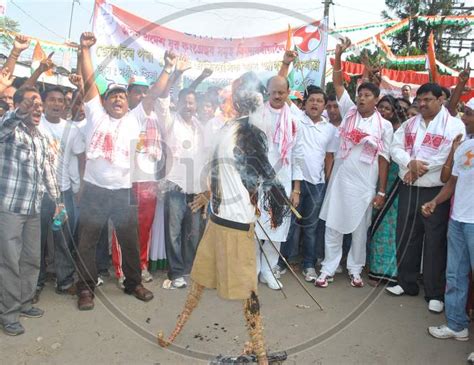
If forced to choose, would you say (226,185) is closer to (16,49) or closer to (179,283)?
(179,283)

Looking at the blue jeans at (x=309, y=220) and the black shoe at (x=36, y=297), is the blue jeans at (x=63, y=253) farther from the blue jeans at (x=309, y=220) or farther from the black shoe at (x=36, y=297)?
the blue jeans at (x=309, y=220)

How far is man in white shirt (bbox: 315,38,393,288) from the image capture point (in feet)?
12.7

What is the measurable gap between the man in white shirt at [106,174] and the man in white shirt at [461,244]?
232 cm

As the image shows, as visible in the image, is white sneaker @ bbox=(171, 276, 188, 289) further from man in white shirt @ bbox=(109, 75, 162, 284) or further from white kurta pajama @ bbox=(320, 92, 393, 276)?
white kurta pajama @ bbox=(320, 92, 393, 276)

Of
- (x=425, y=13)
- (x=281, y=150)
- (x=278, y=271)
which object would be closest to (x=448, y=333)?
(x=278, y=271)

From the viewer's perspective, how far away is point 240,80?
2842 millimetres

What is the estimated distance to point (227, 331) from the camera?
308 cm

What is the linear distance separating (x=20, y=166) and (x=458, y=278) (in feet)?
10.5

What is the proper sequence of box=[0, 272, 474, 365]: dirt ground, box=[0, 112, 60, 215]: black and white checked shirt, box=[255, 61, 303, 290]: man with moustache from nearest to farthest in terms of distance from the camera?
box=[0, 272, 474, 365]: dirt ground < box=[0, 112, 60, 215]: black and white checked shirt < box=[255, 61, 303, 290]: man with moustache

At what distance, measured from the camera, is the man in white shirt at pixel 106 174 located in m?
3.34

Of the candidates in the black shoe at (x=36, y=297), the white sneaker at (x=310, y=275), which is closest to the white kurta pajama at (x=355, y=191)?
the white sneaker at (x=310, y=275)

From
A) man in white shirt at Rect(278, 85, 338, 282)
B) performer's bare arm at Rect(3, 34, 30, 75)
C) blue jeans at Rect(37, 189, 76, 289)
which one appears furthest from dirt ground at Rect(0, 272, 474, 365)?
performer's bare arm at Rect(3, 34, 30, 75)

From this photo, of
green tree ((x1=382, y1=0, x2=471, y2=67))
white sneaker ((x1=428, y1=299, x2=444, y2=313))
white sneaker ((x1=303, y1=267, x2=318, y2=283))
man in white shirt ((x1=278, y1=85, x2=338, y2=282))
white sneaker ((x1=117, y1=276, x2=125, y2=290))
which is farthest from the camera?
green tree ((x1=382, y1=0, x2=471, y2=67))

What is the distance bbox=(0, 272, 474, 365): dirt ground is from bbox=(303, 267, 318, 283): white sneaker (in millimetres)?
287
